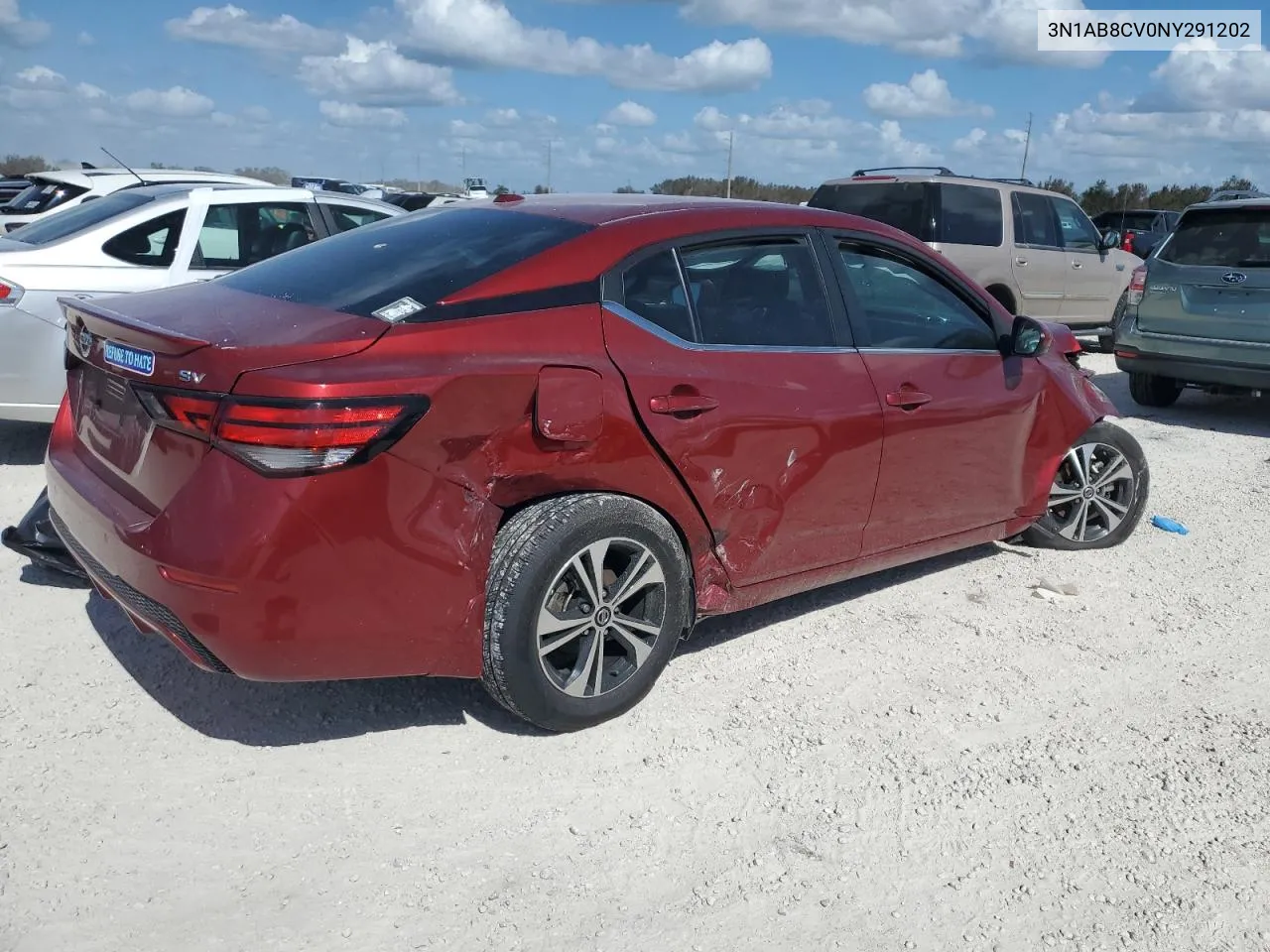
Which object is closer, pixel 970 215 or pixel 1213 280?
pixel 1213 280

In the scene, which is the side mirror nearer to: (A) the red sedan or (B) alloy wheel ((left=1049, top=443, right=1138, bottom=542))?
(A) the red sedan

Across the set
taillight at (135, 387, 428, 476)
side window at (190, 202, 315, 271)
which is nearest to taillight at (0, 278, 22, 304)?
side window at (190, 202, 315, 271)

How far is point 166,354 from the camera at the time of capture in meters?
3.07

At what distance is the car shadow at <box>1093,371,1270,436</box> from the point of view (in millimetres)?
9086

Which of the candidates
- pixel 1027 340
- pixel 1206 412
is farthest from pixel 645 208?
pixel 1206 412

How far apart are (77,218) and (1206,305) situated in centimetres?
801

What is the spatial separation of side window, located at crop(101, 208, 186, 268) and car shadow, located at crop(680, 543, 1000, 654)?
4.30 meters

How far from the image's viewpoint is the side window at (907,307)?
429 centimetres

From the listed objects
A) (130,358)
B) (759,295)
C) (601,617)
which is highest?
(759,295)

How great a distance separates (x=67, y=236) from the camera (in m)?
6.59

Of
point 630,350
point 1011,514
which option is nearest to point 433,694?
point 630,350

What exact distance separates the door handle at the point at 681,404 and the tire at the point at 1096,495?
2.43 metres

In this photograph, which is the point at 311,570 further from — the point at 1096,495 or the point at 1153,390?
the point at 1153,390

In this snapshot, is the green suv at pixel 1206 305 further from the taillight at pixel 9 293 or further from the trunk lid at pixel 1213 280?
the taillight at pixel 9 293
